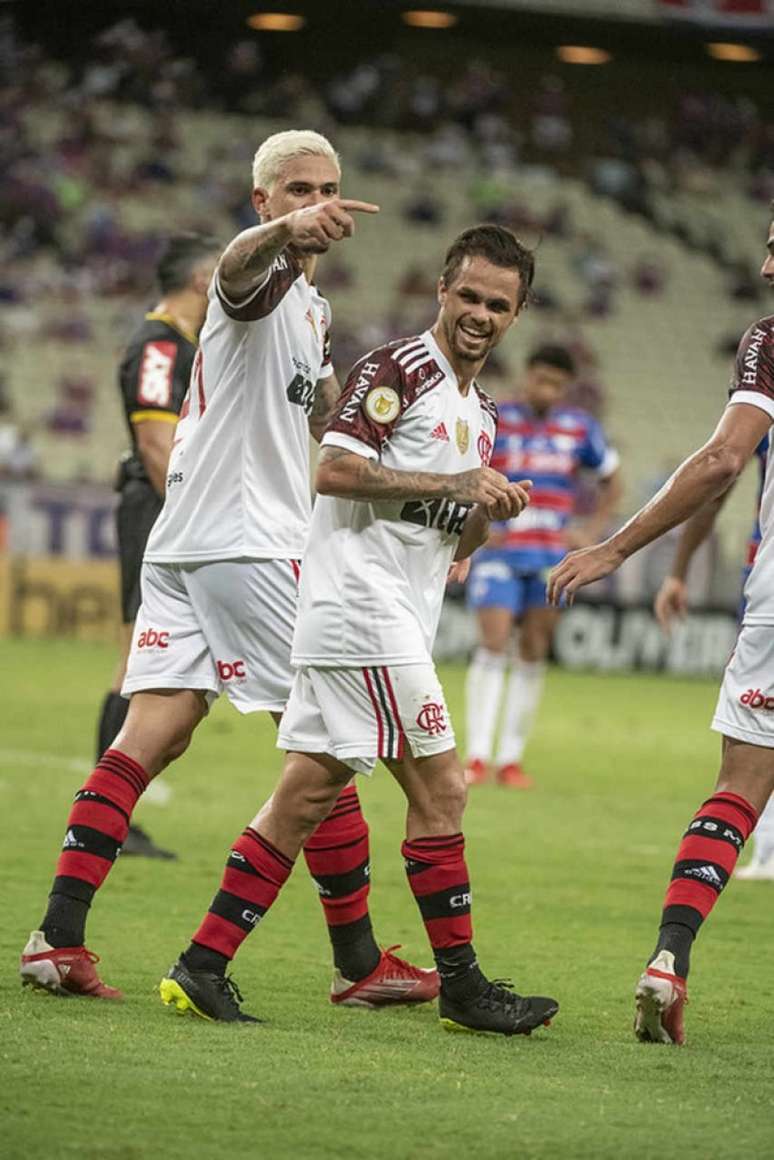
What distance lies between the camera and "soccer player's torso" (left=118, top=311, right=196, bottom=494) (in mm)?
7602

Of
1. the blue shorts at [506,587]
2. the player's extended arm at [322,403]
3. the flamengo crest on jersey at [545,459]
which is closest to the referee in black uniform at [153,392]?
the player's extended arm at [322,403]

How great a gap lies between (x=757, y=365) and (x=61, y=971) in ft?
7.75

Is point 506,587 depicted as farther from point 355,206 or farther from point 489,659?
point 355,206

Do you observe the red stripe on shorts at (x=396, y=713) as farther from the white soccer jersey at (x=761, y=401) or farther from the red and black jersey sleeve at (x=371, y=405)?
the white soccer jersey at (x=761, y=401)

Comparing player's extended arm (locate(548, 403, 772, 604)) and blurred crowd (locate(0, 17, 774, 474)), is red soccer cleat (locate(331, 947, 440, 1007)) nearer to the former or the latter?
player's extended arm (locate(548, 403, 772, 604))

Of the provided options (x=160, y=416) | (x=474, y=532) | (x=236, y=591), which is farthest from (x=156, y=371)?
(x=474, y=532)

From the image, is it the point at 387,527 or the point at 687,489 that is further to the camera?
the point at 387,527

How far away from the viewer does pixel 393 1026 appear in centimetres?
526

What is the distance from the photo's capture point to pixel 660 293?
104 ft

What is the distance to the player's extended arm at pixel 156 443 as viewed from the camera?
7.60 meters

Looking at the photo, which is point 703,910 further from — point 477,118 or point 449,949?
point 477,118

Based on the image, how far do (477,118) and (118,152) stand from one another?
6.44m

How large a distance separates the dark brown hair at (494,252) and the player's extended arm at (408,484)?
0.53m

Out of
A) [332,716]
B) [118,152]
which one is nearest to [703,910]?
[332,716]
